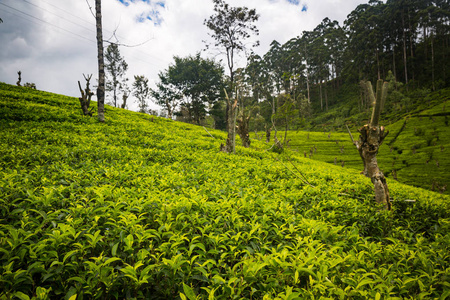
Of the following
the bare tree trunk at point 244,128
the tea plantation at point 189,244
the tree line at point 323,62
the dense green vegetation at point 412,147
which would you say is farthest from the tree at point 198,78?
the tea plantation at point 189,244

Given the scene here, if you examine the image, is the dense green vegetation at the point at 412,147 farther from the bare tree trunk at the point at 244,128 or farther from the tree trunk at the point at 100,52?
the tree trunk at the point at 100,52

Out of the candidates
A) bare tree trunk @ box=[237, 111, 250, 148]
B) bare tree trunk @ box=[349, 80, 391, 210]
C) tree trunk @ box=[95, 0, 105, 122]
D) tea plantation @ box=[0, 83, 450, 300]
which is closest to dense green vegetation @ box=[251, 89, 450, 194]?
bare tree trunk @ box=[237, 111, 250, 148]

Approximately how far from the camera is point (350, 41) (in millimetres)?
58938

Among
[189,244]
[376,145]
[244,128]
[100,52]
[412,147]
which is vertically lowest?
[189,244]

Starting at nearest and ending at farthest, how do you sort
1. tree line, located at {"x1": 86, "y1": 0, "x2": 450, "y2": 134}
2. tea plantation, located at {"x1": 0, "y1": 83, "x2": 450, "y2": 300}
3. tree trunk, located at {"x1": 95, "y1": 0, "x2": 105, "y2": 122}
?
1. tea plantation, located at {"x1": 0, "y1": 83, "x2": 450, "y2": 300}
2. tree trunk, located at {"x1": 95, "y1": 0, "x2": 105, "y2": 122}
3. tree line, located at {"x1": 86, "y1": 0, "x2": 450, "y2": 134}

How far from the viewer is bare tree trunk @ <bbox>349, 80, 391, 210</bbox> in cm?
490

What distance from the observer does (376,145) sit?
525 cm

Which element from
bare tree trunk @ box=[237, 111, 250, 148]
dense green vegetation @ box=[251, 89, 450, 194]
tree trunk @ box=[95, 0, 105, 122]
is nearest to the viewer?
tree trunk @ box=[95, 0, 105, 122]

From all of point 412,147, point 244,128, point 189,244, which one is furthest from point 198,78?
point 189,244

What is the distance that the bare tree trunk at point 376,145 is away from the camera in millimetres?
4902

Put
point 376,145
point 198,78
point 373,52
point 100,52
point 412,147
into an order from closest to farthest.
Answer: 1. point 376,145
2. point 100,52
3. point 412,147
4. point 198,78
5. point 373,52

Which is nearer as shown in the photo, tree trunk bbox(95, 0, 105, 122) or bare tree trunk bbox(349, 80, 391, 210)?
bare tree trunk bbox(349, 80, 391, 210)

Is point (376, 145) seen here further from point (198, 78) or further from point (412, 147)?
point (198, 78)

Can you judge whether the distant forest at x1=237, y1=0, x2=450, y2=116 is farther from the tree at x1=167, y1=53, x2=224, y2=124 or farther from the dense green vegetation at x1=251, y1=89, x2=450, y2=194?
the dense green vegetation at x1=251, y1=89, x2=450, y2=194
